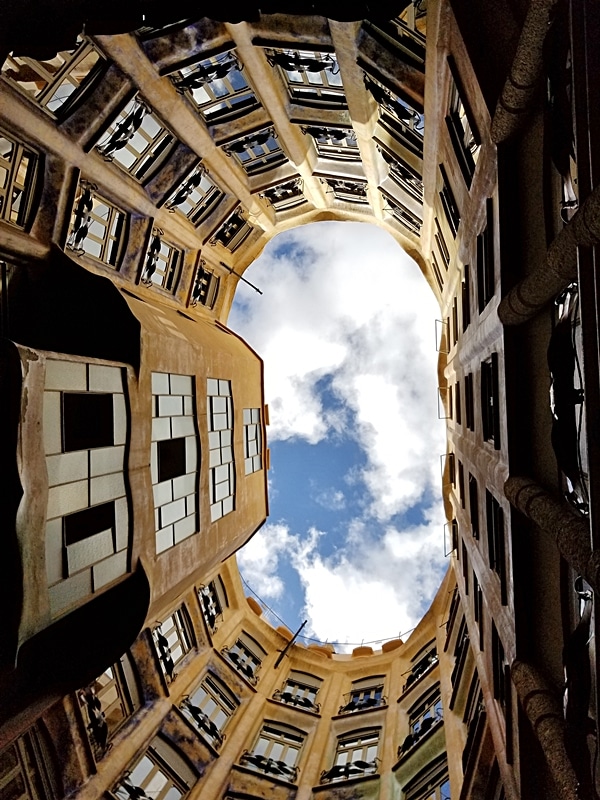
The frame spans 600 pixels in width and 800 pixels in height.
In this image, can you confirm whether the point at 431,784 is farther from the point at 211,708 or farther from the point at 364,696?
the point at 211,708

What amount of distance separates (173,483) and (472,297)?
38.9ft

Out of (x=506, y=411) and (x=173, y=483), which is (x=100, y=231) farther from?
(x=506, y=411)

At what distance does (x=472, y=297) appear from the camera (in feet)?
59.9

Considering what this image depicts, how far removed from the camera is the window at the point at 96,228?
18453 mm

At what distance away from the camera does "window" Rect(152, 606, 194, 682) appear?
23.0m

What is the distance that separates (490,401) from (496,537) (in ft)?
13.2

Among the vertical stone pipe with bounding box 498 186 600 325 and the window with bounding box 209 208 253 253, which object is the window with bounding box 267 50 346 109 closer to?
the window with bounding box 209 208 253 253

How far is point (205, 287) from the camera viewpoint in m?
29.3

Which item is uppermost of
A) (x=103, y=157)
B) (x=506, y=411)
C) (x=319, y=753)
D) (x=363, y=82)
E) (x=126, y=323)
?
(x=363, y=82)

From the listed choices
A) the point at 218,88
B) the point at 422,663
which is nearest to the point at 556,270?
the point at 218,88

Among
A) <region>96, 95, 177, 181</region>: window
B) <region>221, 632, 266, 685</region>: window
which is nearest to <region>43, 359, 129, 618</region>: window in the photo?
<region>96, 95, 177, 181</region>: window

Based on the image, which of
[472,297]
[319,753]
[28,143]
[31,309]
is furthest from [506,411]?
[319,753]

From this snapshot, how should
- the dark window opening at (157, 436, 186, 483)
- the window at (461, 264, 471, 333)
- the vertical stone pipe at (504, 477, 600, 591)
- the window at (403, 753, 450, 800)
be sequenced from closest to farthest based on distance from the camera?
the vertical stone pipe at (504, 477, 600, 591) < the dark window opening at (157, 436, 186, 483) < the window at (461, 264, 471, 333) < the window at (403, 753, 450, 800)

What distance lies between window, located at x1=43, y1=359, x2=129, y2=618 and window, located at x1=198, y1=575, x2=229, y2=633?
14.7 m
